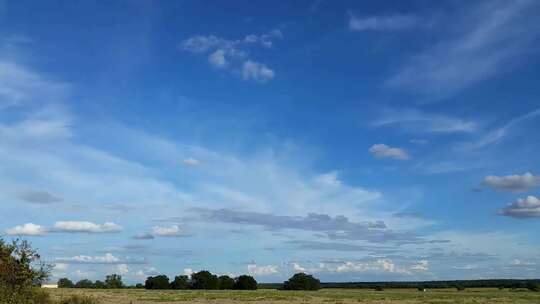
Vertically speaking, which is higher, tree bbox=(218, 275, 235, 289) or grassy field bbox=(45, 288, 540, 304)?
tree bbox=(218, 275, 235, 289)

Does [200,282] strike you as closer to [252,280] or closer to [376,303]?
[252,280]

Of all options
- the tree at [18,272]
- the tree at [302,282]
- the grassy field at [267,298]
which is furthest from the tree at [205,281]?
the tree at [18,272]

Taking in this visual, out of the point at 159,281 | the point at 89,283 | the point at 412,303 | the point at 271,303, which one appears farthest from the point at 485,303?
the point at 89,283

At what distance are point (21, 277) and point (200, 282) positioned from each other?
125718mm

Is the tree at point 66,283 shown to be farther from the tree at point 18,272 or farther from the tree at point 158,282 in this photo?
the tree at point 18,272

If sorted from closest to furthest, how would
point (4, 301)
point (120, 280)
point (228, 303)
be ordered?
point (4, 301) < point (228, 303) < point (120, 280)

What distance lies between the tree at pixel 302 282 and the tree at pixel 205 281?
71.9 feet

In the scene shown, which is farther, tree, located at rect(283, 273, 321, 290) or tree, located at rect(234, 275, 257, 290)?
tree, located at rect(283, 273, 321, 290)

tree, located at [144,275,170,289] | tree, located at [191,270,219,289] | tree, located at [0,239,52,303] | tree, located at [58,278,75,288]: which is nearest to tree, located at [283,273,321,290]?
tree, located at [191,270,219,289]

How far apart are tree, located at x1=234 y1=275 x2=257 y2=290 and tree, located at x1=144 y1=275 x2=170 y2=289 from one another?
16.9 meters

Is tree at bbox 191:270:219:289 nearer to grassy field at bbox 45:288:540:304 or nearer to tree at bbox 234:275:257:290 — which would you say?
tree at bbox 234:275:257:290

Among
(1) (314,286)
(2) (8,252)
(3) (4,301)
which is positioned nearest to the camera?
(3) (4,301)

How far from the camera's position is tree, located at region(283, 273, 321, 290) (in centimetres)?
16150

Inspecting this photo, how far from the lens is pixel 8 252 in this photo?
2956 centimetres
